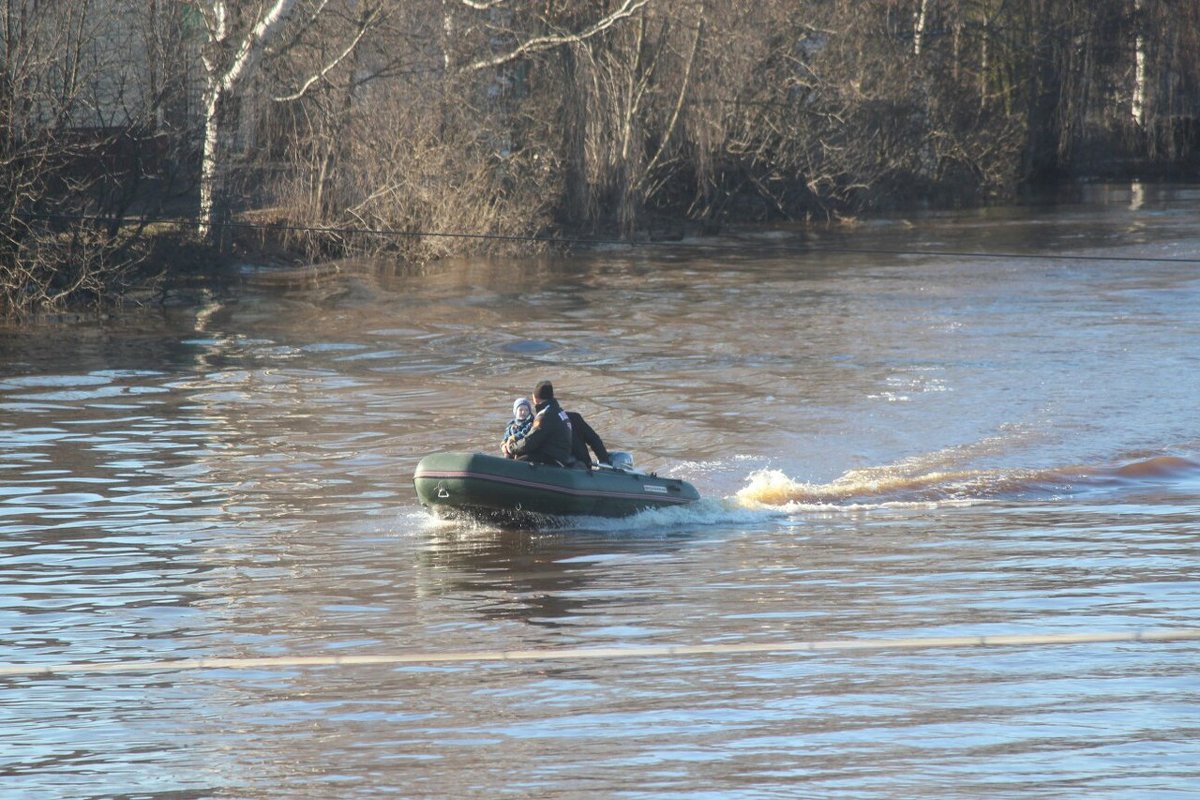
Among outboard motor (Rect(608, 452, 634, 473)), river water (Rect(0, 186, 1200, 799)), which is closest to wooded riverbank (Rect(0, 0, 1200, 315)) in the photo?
river water (Rect(0, 186, 1200, 799))

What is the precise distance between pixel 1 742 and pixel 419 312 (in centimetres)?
2025

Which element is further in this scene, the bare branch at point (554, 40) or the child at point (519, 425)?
the bare branch at point (554, 40)

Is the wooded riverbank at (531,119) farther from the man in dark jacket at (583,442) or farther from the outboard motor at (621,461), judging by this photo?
the outboard motor at (621,461)

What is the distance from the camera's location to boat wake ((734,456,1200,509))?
14.7 meters

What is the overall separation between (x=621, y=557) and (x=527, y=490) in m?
1.25

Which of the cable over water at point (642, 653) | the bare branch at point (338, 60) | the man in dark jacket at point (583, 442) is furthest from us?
the bare branch at point (338, 60)

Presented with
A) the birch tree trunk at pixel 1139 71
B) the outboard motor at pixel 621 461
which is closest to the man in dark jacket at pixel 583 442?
the outboard motor at pixel 621 461

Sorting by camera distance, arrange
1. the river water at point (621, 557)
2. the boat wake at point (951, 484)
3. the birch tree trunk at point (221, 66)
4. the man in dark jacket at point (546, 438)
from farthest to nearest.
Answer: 1. the birch tree trunk at point (221, 66)
2. the boat wake at point (951, 484)
3. the man in dark jacket at point (546, 438)
4. the river water at point (621, 557)

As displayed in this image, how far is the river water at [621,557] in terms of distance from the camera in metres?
7.51

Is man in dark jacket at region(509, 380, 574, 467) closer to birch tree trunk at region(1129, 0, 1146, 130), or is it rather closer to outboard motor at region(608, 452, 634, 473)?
outboard motor at region(608, 452, 634, 473)

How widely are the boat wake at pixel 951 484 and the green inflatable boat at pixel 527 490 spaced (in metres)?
1.22

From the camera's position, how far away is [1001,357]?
2322cm

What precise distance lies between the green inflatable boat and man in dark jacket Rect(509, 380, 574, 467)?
0.19 m

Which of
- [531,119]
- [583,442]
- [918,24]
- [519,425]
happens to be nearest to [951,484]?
[583,442]
